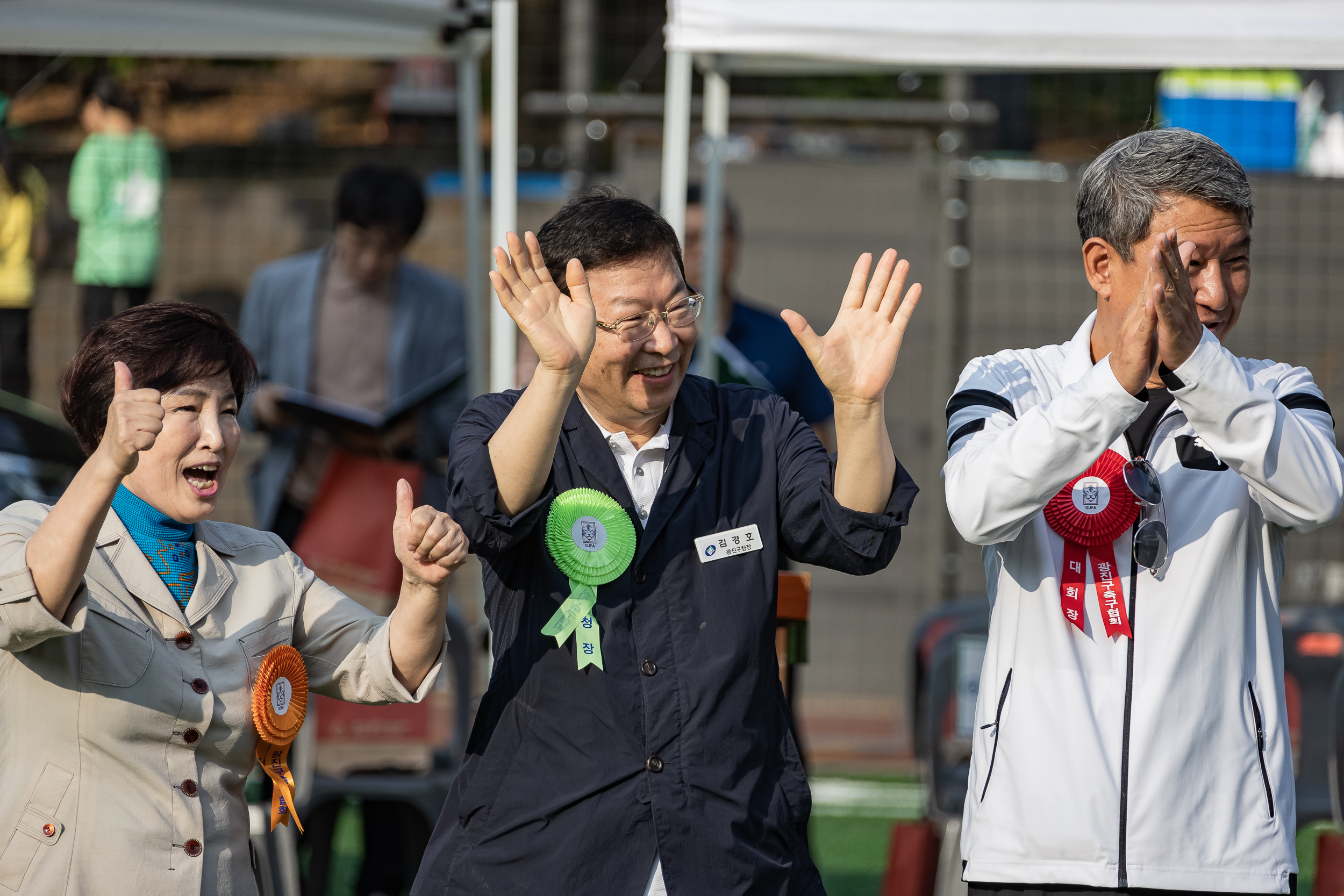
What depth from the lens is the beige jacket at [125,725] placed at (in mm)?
2123

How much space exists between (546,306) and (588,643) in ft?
1.73

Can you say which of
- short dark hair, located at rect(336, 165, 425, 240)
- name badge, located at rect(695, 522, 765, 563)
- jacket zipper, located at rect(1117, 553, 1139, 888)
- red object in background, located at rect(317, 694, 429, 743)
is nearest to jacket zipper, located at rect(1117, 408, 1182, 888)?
jacket zipper, located at rect(1117, 553, 1139, 888)

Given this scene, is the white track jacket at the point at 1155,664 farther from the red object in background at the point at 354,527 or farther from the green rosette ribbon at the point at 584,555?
the red object in background at the point at 354,527

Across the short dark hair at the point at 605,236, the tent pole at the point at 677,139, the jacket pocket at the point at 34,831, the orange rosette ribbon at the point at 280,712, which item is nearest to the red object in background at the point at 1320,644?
the tent pole at the point at 677,139

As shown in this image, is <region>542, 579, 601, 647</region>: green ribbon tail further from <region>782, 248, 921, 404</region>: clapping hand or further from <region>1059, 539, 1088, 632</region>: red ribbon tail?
<region>1059, 539, 1088, 632</region>: red ribbon tail

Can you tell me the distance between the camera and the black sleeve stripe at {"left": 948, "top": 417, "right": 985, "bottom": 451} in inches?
92.7

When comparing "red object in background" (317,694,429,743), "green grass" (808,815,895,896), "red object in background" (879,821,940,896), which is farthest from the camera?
"green grass" (808,815,895,896)

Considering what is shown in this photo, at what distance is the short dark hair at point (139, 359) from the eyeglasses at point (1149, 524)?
149 cm

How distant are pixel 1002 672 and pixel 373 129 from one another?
274 inches

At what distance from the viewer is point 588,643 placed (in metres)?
2.22

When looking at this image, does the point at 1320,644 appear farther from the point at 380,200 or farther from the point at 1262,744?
the point at 380,200

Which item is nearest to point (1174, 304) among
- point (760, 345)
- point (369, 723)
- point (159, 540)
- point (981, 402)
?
point (981, 402)

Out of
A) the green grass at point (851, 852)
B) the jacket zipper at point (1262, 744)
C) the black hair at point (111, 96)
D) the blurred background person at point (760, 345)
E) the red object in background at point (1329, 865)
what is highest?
the black hair at point (111, 96)

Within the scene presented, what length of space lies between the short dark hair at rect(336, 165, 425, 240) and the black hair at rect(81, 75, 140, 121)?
235cm
